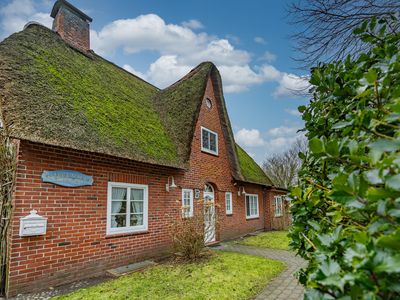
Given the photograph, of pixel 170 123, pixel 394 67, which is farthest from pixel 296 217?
pixel 170 123

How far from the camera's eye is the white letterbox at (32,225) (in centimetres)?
507

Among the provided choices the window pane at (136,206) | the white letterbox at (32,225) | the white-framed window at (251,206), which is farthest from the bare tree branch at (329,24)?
the white-framed window at (251,206)

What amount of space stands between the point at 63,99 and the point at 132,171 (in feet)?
8.99

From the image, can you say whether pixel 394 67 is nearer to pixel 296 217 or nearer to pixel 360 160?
pixel 360 160

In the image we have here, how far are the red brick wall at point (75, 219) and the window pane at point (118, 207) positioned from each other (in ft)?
1.11

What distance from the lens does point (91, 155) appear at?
651 cm

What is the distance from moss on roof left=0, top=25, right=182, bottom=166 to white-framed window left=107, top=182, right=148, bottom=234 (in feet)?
3.57

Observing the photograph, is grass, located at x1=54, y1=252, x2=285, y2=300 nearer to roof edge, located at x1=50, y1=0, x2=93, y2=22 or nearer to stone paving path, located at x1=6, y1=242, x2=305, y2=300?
stone paving path, located at x1=6, y1=242, x2=305, y2=300

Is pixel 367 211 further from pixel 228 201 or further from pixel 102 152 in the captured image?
pixel 228 201

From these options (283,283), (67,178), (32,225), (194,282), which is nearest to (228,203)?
(283,283)

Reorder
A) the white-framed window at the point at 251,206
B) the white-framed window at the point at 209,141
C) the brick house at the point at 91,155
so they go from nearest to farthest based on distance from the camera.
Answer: the brick house at the point at 91,155 → the white-framed window at the point at 209,141 → the white-framed window at the point at 251,206

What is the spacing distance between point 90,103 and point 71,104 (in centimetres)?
82

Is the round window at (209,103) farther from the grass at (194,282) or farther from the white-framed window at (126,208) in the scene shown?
the grass at (194,282)

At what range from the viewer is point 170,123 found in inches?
422
